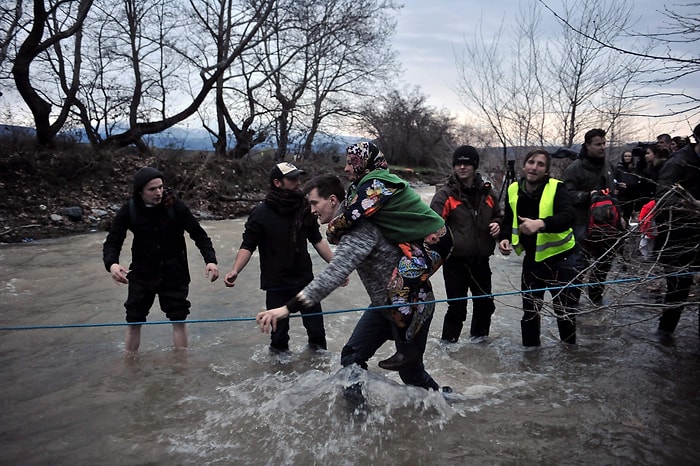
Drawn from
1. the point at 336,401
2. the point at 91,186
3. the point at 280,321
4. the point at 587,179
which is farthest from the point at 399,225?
the point at 91,186

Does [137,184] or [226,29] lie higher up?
[226,29]

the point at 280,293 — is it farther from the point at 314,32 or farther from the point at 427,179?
the point at 427,179

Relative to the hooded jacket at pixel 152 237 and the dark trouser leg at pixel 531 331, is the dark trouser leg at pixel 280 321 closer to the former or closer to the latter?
the hooded jacket at pixel 152 237

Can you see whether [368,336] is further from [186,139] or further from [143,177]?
[186,139]

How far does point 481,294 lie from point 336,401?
1921 millimetres

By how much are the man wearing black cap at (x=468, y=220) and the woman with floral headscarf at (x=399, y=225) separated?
4.96 ft

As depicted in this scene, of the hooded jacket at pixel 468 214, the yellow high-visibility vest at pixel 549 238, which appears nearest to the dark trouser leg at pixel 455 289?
the hooded jacket at pixel 468 214

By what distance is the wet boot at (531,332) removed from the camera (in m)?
4.81

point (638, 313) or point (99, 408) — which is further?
point (638, 313)

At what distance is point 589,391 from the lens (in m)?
3.92

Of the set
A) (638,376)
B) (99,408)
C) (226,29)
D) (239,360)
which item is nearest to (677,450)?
A: (638,376)

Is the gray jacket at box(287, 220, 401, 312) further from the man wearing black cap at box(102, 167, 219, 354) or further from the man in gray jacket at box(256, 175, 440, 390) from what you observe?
the man wearing black cap at box(102, 167, 219, 354)

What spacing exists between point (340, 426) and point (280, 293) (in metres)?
1.40

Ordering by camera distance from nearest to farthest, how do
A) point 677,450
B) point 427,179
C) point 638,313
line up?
point 677,450, point 638,313, point 427,179
